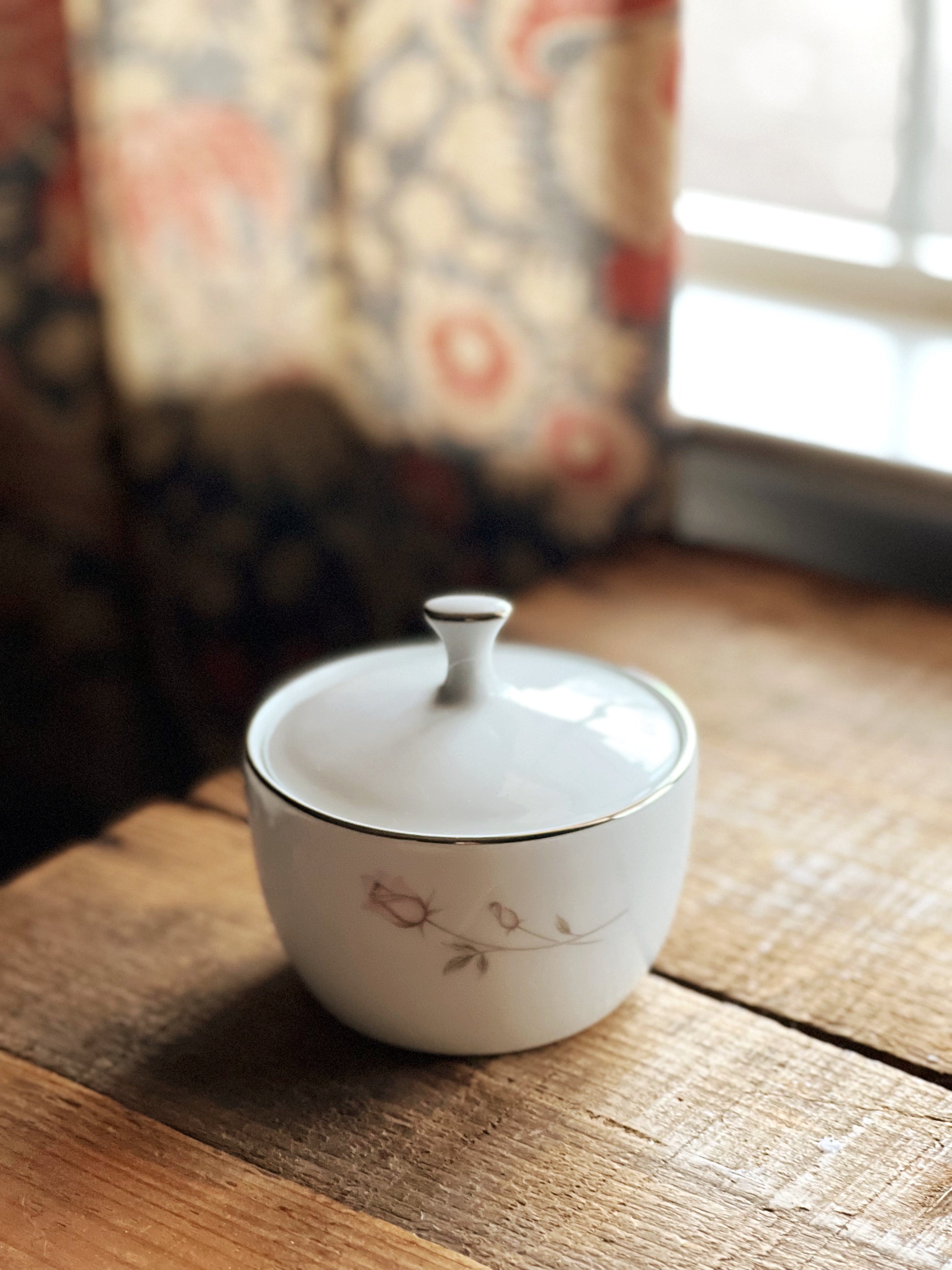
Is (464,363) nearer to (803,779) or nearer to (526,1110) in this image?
(803,779)

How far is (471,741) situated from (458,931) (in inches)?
2.8

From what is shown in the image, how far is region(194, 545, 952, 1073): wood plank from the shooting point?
0.64 metres

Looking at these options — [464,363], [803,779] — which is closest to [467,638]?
[803,779]

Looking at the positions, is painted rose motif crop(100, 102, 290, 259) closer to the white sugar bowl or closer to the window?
the window

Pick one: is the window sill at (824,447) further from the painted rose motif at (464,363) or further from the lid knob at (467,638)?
the lid knob at (467,638)

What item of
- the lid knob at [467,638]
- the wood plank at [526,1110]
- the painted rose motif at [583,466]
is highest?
the lid knob at [467,638]

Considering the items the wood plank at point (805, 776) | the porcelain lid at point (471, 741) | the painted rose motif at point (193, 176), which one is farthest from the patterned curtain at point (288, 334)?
the porcelain lid at point (471, 741)

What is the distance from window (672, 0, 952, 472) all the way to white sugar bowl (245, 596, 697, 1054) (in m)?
0.77

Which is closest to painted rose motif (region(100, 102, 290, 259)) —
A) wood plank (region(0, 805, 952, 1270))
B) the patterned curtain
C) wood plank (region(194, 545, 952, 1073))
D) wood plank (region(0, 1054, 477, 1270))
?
the patterned curtain

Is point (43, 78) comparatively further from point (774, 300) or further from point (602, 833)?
point (602, 833)

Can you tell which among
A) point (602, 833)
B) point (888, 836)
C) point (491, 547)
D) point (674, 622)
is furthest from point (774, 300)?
point (602, 833)

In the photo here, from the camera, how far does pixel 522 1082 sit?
58 centimetres

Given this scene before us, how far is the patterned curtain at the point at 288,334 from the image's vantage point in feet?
4.04

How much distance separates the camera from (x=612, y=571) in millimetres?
1098
